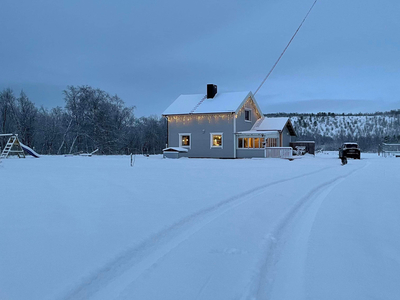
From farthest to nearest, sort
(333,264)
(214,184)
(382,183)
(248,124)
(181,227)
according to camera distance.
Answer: (248,124)
(382,183)
(214,184)
(181,227)
(333,264)

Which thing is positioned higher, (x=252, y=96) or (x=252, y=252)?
(x=252, y=96)

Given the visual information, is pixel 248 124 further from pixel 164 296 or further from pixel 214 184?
pixel 164 296

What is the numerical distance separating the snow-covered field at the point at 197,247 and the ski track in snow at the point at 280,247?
1 cm

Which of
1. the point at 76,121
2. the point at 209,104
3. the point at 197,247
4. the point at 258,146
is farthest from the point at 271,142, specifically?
the point at 76,121

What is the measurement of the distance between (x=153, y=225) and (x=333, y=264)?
104 inches

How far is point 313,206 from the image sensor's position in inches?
261

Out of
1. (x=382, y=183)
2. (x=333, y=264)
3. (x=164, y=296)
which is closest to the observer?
(x=164, y=296)

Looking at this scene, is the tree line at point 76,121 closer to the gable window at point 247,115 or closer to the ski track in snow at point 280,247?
the gable window at point 247,115

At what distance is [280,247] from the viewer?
13.4ft

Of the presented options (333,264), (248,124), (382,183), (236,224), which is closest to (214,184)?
(236,224)

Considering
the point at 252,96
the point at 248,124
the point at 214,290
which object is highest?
the point at 252,96

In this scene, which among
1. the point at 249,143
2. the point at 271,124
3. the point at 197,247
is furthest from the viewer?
the point at 271,124

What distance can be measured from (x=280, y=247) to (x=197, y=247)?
3.55 feet

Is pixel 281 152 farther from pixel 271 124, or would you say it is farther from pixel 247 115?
pixel 247 115
